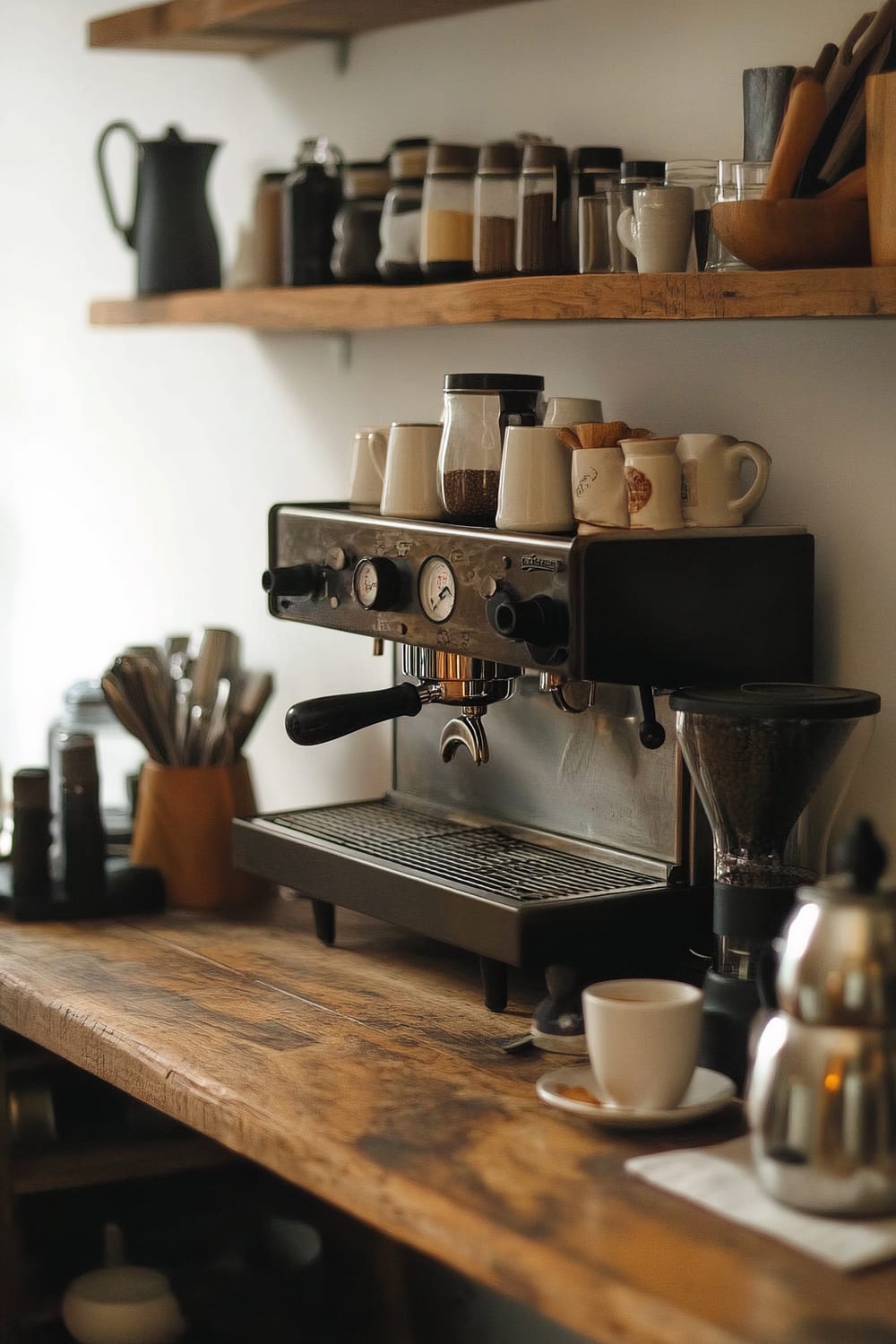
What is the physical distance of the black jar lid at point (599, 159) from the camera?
1.70m

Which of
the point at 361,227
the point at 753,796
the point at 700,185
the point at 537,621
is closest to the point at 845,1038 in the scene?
the point at 753,796

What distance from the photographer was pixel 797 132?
1372 millimetres

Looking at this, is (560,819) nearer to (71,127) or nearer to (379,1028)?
(379,1028)

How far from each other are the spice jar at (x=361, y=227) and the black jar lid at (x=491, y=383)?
429 mm

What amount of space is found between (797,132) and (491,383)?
0.36 metres

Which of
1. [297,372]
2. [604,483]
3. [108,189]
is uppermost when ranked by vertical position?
[108,189]

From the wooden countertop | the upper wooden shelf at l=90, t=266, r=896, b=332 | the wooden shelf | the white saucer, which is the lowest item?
the wooden shelf

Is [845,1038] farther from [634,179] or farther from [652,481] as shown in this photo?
[634,179]

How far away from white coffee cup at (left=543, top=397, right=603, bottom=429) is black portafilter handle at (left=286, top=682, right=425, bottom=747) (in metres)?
0.30

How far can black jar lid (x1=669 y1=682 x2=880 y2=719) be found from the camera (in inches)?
52.3

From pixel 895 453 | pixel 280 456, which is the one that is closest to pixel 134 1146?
pixel 280 456

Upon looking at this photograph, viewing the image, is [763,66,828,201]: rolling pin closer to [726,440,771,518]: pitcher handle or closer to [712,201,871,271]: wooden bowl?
[712,201,871,271]: wooden bowl


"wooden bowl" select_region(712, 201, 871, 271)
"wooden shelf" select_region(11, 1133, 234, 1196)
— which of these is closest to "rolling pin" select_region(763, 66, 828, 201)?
"wooden bowl" select_region(712, 201, 871, 271)

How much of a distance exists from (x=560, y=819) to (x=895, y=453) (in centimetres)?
48
